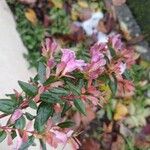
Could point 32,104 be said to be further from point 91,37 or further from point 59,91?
point 91,37

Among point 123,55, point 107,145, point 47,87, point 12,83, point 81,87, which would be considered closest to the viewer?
point 47,87

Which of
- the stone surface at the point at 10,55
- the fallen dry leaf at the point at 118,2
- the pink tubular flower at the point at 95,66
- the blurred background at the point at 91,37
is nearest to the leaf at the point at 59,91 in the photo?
the pink tubular flower at the point at 95,66

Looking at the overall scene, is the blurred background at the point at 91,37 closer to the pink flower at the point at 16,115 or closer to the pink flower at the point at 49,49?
the pink flower at the point at 49,49

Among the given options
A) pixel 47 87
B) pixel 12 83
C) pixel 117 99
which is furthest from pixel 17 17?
pixel 47 87

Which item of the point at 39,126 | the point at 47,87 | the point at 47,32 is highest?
the point at 47,32

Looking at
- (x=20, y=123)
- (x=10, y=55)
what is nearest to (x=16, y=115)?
(x=20, y=123)

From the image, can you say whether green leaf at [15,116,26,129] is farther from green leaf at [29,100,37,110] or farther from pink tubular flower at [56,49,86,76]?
pink tubular flower at [56,49,86,76]

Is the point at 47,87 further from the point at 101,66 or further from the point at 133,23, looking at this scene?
the point at 133,23

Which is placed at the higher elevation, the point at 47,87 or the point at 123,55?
the point at 123,55
